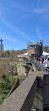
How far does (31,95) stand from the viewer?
3.67m

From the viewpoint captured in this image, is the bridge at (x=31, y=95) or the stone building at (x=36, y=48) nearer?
the bridge at (x=31, y=95)

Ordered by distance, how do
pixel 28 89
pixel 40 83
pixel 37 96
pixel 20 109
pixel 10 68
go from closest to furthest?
1. pixel 20 109
2. pixel 28 89
3. pixel 40 83
4. pixel 37 96
5. pixel 10 68

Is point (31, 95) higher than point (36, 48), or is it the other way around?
point (36, 48)

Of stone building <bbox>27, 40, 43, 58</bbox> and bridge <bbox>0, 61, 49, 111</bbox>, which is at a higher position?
stone building <bbox>27, 40, 43, 58</bbox>

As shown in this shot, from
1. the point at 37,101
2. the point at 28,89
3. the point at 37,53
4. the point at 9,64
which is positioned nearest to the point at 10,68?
the point at 9,64

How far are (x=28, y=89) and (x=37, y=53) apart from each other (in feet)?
63.7

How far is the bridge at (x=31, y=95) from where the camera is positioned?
262cm

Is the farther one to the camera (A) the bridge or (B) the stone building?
(B) the stone building

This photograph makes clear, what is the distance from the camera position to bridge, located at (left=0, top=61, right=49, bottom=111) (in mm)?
2618

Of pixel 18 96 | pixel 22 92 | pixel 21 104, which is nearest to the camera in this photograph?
pixel 21 104

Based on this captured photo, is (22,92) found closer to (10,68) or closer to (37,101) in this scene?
(37,101)

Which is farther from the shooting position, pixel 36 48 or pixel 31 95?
pixel 36 48

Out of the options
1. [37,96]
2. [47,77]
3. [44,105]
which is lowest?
[44,105]

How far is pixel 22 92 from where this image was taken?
323 centimetres
